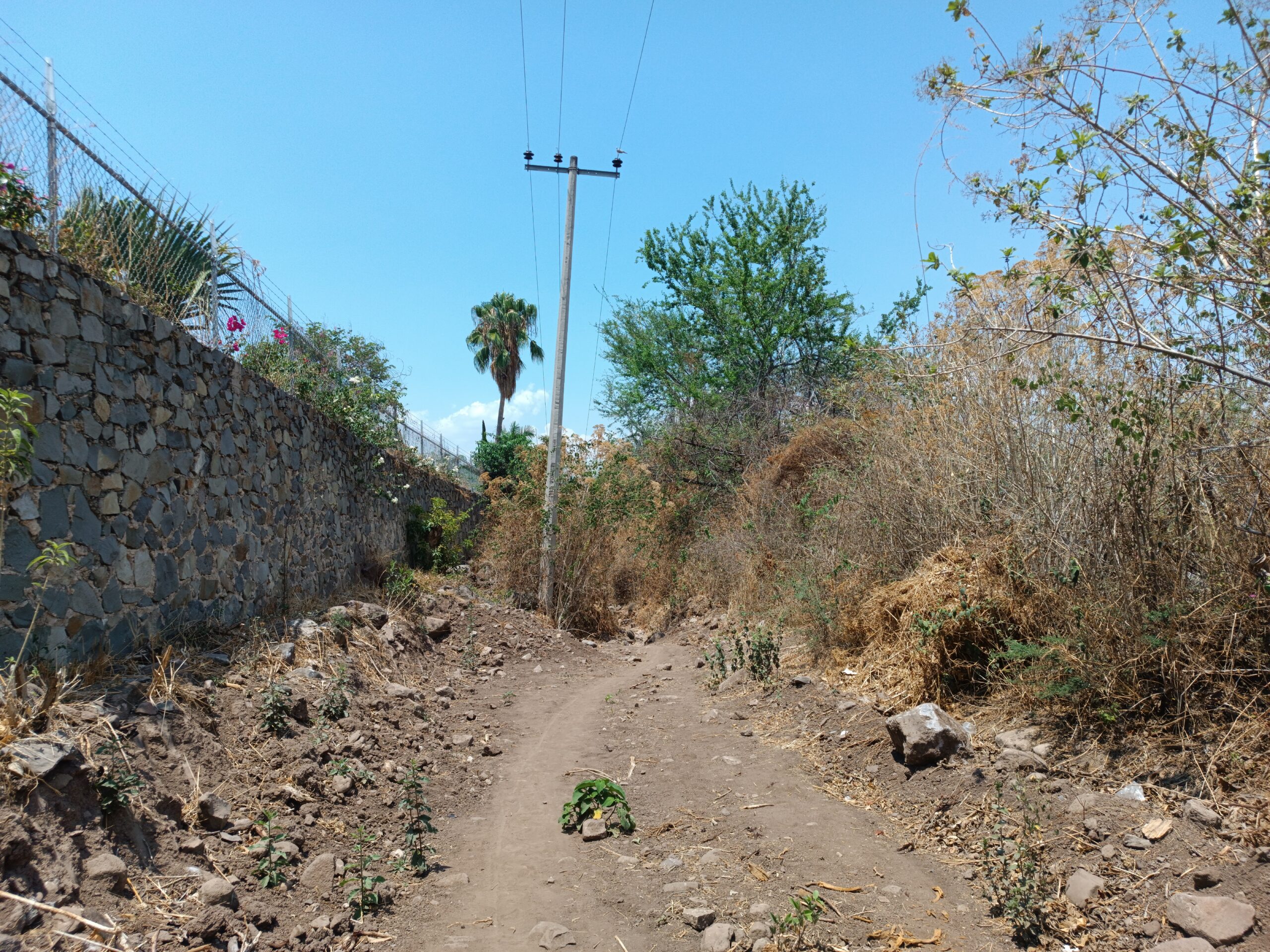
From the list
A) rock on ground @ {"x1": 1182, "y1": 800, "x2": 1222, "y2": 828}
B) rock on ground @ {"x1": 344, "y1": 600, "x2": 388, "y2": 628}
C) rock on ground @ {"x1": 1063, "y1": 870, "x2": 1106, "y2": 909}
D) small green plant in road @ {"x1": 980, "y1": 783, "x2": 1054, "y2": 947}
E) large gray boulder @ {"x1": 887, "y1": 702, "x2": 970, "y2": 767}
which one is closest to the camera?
small green plant in road @ {"x1": 980, "y1": 783, "x2": 1054, "y2": 947}

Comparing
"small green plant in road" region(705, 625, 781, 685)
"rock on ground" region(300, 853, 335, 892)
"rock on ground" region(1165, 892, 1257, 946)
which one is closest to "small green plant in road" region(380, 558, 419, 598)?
"small green plant in road" region(705, 625, 781, 685)

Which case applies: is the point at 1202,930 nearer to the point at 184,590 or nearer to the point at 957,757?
the point at 957,757

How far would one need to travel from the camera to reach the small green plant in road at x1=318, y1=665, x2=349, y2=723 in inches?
223

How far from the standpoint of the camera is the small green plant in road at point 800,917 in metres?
3.34

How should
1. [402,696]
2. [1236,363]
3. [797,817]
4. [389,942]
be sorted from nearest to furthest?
[389,942] < [1236,363] < [797,817] < [402,696]

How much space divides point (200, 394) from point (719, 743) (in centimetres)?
502

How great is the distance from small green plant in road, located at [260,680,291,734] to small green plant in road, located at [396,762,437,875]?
Answer: 2.86 feet

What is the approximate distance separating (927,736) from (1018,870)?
140 centimetres

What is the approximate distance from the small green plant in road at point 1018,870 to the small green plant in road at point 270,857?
338 centimetres

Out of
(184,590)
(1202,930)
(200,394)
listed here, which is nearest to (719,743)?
(1202,930)

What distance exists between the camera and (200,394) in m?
6.21

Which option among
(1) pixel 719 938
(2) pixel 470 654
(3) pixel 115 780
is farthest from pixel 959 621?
(2) pixel 470 654

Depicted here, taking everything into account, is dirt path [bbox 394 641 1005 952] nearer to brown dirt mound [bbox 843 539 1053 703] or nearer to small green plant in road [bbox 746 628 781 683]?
small green plant in road [bbox 746 628 781 683]

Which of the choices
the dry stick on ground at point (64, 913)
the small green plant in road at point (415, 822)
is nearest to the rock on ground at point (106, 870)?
the dry stick on ground at point (64, 913)
